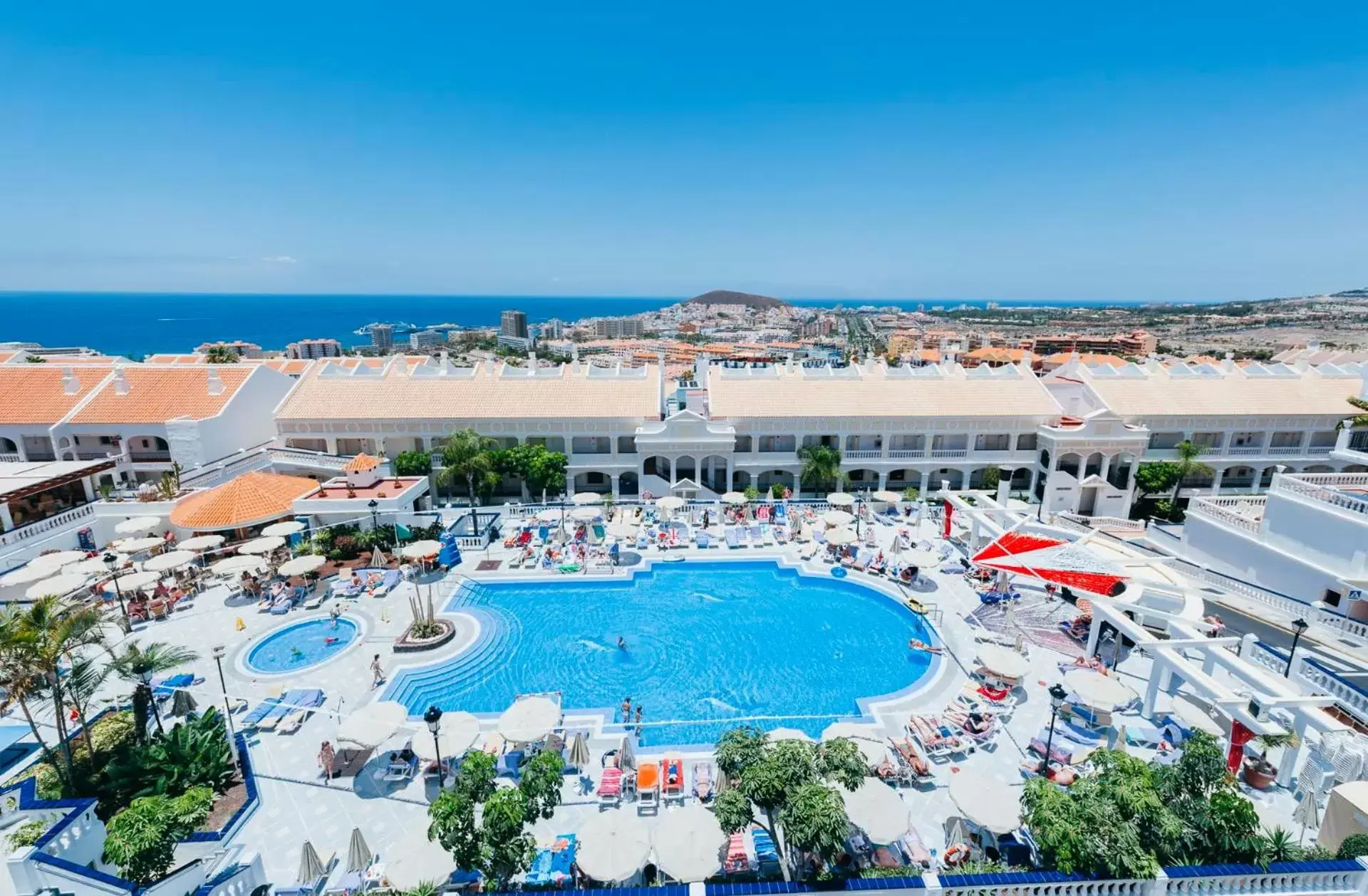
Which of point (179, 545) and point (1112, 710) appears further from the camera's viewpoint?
point (179, 545)

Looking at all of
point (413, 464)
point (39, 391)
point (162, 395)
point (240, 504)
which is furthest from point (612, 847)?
point (39, 391)

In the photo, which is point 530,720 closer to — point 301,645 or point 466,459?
point 301,645

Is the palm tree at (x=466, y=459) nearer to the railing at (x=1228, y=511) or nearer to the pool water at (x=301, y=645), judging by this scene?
the pool water at (x=301, y=645)

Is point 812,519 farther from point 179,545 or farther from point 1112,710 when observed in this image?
point 179,545

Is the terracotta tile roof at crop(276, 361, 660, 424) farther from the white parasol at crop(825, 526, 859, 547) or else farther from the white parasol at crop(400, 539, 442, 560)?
the white parasol at crop(825, 526, 859, 547)

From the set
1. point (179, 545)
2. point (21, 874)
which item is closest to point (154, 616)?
point (179, 545)

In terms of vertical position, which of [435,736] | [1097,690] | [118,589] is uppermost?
[435,736]
